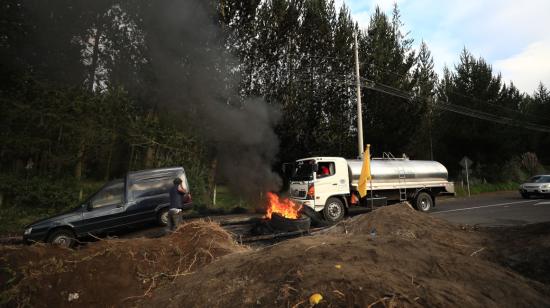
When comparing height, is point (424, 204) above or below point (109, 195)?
below

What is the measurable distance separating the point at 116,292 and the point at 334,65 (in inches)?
739

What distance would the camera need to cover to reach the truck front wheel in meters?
12.5

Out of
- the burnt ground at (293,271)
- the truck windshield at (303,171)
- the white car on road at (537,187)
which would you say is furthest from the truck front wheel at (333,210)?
the white car on road at (537,187)

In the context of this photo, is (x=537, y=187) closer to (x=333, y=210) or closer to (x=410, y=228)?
(x=333, y=210)

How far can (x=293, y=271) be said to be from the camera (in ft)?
12.4

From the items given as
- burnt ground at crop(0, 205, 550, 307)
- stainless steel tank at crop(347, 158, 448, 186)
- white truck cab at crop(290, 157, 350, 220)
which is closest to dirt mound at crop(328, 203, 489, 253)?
burnt ground at crop(0, 205, 550, 307)

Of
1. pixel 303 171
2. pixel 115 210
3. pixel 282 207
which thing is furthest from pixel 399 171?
pixel 115 210

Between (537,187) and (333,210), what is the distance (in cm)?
1462

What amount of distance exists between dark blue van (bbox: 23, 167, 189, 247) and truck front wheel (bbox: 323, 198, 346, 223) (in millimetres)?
4849

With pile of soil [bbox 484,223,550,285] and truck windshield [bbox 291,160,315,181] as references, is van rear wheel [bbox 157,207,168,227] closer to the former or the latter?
truck windshield [bbox 291,160,315,181]

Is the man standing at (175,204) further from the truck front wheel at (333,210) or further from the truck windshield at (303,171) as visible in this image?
the truck front wheel at (333,210)

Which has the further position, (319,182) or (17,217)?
(17,217)

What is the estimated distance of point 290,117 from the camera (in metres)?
18.2

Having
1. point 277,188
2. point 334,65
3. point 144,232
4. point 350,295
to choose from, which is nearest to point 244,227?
point 144,232
